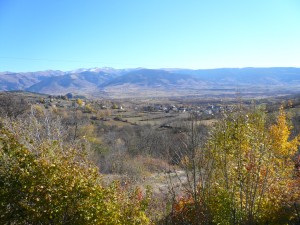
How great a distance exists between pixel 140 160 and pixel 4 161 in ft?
109

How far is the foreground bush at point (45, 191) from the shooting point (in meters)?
7.86

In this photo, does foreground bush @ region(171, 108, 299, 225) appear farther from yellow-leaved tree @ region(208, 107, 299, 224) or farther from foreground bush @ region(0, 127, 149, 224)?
foreground bush @ region(0, 127, 149, 224)

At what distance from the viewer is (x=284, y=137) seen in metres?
23.3

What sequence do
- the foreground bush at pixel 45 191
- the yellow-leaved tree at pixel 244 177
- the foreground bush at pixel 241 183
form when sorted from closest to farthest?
the foreground bush at pixel 45 191 → the yellow-leaved tree at pixel 244 177 → the foreground bush at pixel 241 183

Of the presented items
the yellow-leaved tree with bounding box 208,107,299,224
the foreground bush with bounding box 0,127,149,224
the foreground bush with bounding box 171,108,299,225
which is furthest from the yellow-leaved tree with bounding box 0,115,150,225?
the yellow-leaved tree with bounding box 208,107,299,224

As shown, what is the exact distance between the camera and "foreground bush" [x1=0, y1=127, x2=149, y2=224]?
7.86 metres

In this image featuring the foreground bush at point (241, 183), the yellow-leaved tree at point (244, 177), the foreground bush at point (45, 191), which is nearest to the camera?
the foreground bush at point (45, 191)

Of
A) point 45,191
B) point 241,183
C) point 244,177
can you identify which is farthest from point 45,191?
point 244,177

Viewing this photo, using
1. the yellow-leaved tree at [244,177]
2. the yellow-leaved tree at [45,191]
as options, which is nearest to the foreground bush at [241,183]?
the yellow-leaved tree at [244,177]

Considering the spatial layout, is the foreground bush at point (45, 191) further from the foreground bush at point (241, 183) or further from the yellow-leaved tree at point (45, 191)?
the foreground bush at point (241, 183)

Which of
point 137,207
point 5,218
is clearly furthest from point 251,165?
point 5,218

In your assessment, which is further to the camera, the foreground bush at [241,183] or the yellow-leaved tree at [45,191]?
the foreground bush at [241,183]

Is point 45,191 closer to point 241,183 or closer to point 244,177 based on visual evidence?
point 241,183

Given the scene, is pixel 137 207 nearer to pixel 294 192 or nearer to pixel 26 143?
pixel 26 143
